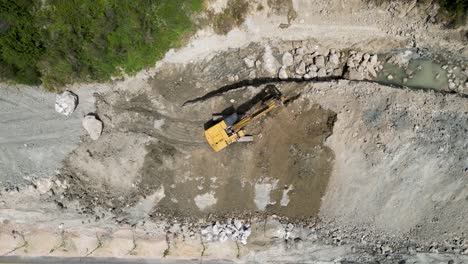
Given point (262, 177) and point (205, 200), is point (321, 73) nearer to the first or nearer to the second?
point (262, 177)

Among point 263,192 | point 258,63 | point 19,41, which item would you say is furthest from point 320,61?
point 19,41

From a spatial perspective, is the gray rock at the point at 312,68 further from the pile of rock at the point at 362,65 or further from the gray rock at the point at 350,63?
the gray rock at the point at 350,63

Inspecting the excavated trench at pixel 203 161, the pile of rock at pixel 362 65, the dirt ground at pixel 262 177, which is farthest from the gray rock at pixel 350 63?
the excavated trench at pixel 203 161

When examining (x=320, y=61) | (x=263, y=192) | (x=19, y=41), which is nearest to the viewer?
(x=19, y=41)

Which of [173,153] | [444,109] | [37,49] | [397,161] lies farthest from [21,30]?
[444,109]

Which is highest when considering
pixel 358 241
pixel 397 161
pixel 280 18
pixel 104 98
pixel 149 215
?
pixel 280 18

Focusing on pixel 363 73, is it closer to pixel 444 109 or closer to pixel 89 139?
pixel 444 109

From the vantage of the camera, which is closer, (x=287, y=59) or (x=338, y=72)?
(x=287, y=59)
